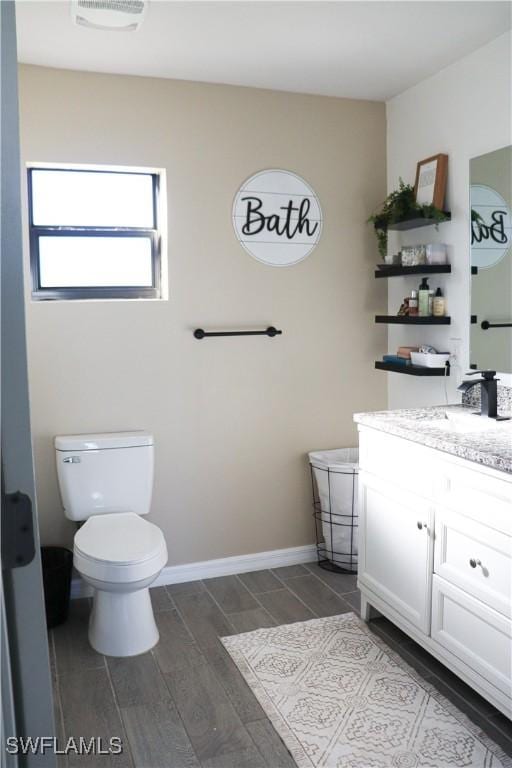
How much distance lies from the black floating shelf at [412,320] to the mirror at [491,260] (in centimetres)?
15

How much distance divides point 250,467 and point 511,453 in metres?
1.61

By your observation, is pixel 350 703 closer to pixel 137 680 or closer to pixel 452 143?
pixel 137 680

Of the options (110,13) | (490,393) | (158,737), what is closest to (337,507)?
(490,393)

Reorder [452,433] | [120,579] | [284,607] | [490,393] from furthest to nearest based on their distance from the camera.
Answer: [284,607], [490,393], [120,579], [452,433]

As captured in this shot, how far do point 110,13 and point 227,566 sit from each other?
8.01 ft

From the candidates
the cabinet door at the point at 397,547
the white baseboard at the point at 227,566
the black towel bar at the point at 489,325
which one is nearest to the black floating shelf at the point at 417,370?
the black towel bar at the point at 489,325

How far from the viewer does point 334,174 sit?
3.44m

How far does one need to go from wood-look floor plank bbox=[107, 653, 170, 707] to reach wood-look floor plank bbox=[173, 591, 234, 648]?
0.79ft

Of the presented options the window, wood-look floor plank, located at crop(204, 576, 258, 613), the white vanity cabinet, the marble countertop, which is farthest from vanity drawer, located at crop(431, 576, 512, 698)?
the window

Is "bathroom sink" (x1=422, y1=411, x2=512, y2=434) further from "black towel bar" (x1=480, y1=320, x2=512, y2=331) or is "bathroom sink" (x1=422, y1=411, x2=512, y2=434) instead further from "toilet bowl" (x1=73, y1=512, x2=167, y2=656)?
"toilet bowl" (x1=73, y1=512, x2=167, y2=656)

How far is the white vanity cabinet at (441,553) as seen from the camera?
2033 millimetres

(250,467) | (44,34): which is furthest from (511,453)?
(44,34)

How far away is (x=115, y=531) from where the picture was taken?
2.78 metres

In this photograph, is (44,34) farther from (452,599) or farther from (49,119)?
(452,599)
